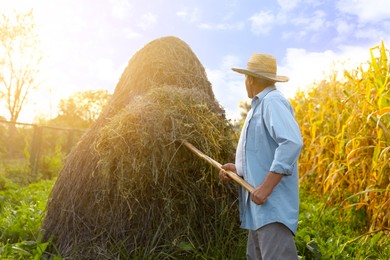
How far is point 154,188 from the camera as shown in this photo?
4164 millimetres

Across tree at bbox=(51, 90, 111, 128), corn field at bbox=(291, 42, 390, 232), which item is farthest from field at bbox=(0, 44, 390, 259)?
tree at bbox=(51, 90, 111, 128)

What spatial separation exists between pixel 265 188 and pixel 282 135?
35 centimetres

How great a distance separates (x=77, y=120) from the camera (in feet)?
116

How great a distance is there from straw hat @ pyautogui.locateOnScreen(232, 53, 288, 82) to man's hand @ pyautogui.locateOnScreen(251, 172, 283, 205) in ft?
2.36

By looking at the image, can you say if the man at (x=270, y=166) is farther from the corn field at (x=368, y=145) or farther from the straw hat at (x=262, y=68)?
the corn field at (x=368, y=145)

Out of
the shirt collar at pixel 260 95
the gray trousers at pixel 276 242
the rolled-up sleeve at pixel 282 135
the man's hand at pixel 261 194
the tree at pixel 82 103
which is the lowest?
the gray trousers at pixel 276 242

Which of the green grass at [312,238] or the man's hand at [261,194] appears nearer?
the man's hand at [261,194]

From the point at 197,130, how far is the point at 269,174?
141cm

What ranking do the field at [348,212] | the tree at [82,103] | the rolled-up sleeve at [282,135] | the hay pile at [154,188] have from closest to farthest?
the rolled-up sleeve at [282,135]
the hay pile at [154,188]
the field at [348,212]
the tree at [82,103]

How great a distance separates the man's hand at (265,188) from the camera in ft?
9.30

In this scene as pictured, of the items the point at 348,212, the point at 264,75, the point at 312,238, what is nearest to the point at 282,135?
the point at 264,75

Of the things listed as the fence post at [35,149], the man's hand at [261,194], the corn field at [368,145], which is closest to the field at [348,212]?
the corn field at [368,145]

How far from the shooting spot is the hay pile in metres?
4.11

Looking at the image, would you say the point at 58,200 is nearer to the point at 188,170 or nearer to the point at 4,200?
the point at 188,170
